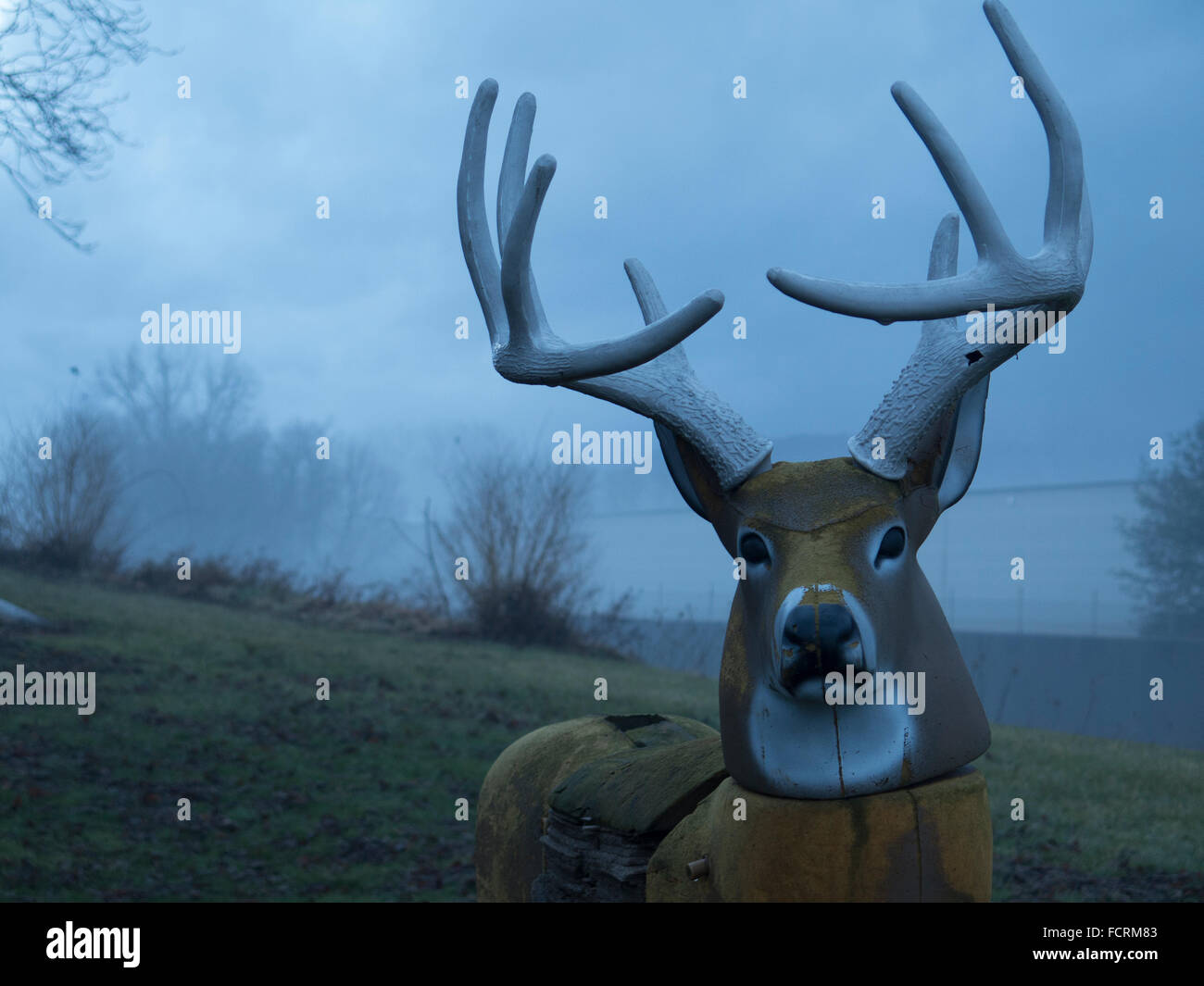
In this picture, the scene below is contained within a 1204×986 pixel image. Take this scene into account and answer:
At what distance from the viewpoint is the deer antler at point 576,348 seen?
2719mm

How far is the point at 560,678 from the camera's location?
11.6 metres

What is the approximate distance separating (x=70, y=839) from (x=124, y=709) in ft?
8.78

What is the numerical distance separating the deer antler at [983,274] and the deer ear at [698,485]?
1.26 ft

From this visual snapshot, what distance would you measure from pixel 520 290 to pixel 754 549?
3.12 feet

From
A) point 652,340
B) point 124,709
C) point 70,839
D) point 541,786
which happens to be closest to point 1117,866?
point 541,786

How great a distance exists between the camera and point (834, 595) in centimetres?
248

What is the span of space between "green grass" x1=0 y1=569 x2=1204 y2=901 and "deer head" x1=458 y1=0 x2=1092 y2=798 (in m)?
3.78

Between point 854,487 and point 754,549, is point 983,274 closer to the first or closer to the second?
point 854,487

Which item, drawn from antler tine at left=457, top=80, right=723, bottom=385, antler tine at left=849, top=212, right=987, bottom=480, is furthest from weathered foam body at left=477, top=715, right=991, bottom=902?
antler tine at left=457, top=80, right=723, bottom=385

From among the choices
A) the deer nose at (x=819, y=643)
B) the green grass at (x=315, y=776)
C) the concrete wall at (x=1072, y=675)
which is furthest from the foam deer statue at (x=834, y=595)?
the concrete wall at (x=1072, y=675)

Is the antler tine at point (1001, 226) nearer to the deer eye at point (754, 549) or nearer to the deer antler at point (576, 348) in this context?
the deer antler at point (576, 348)

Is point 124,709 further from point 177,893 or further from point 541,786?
point 541,786

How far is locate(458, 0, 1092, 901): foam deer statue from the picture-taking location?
2.50 m
